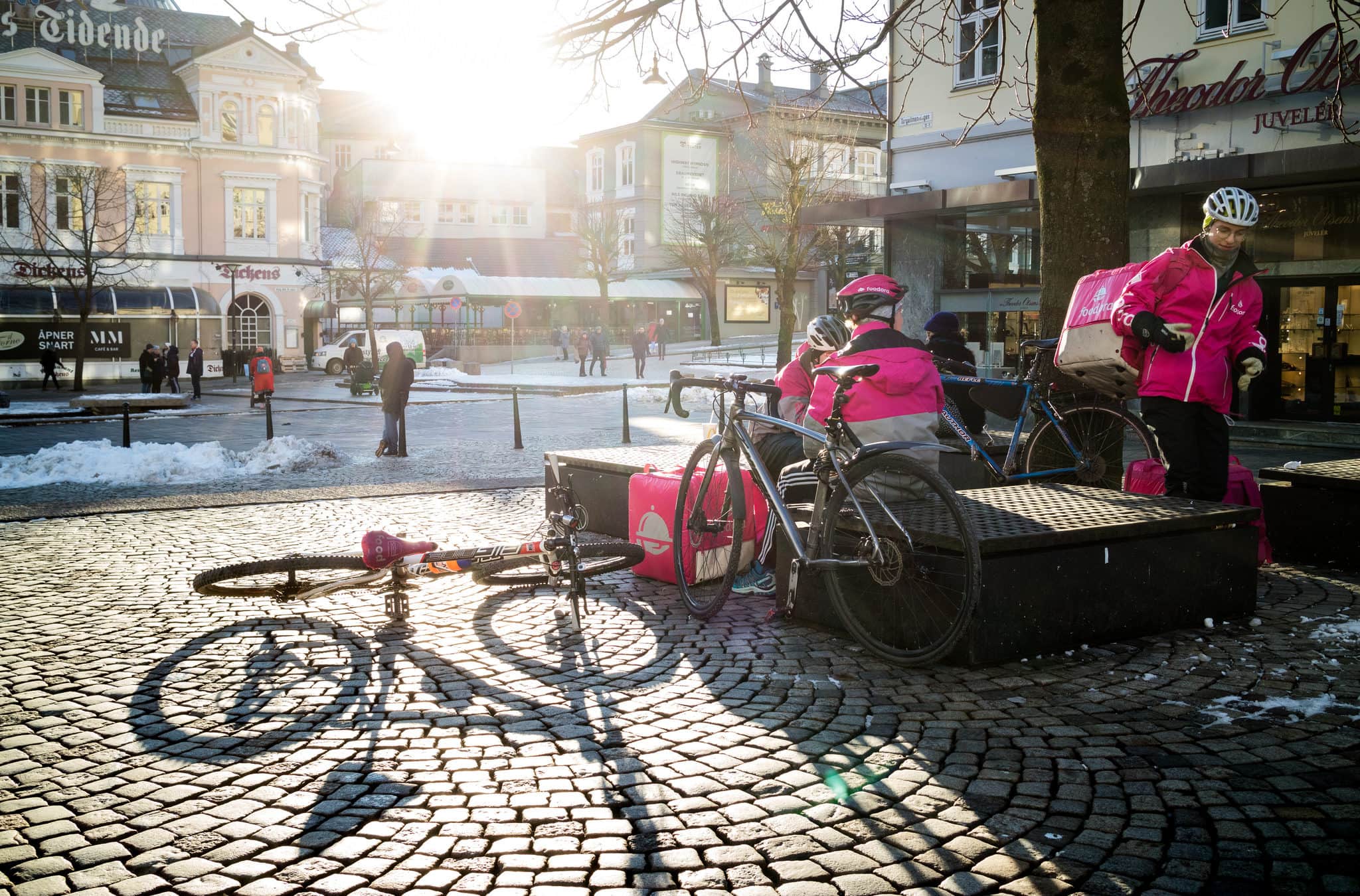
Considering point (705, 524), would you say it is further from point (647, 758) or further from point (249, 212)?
point (249, 212)

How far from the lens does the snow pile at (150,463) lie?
12.7 metres

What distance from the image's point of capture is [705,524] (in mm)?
6086

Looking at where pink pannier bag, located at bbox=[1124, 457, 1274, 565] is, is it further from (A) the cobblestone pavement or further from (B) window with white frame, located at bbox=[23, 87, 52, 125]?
(B) window with white frame, located at bbox=[23, 87, 52, 125]

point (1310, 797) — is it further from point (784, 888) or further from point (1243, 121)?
point (1243, 121)

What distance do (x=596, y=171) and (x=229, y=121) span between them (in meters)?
28.5

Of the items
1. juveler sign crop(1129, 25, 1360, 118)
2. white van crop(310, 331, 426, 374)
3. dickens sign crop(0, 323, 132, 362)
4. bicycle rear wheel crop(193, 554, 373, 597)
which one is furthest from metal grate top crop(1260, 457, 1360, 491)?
dickens sign crop(0, 323, 132, 362)

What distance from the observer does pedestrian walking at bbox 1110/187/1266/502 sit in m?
6.17

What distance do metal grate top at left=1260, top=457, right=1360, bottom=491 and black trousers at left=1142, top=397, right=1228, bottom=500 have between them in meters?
0.95

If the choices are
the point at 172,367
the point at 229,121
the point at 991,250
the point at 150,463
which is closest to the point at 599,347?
the point at 172,367

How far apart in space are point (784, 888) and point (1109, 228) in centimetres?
605

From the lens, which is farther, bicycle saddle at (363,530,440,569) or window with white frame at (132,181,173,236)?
window with white frame at (132,181,173,236)

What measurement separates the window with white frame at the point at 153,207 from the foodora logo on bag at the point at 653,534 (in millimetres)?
45566

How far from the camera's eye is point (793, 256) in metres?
34.3

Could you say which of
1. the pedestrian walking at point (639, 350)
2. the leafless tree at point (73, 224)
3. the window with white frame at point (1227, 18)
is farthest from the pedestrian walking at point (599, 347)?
the window with white frame at point (1227, 18)
